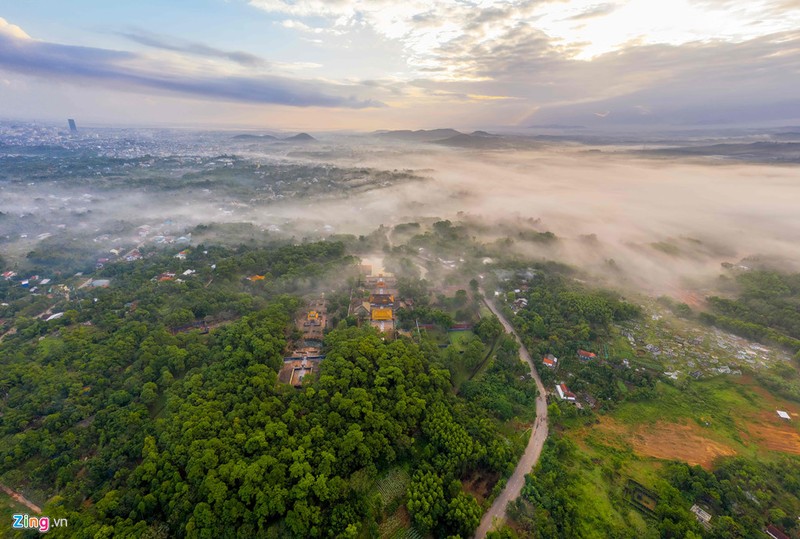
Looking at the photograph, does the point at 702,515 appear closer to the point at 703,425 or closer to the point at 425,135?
the point at 703,425

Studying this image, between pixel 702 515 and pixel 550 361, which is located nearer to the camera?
pixel 702 515

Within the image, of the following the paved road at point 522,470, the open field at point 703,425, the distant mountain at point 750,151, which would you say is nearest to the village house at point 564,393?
the paved road at point 522,470

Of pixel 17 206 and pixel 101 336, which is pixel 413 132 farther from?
pixel 101 336

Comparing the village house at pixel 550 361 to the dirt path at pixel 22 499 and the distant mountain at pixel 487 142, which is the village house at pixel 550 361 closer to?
the dirt path at pixel 22 499

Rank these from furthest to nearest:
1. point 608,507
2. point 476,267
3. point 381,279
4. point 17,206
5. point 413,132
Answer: point 413,132 → point 17,206 → point 476,267 → point 381,279 → point 608,507

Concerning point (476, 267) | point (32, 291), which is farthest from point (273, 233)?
point (476, 267)

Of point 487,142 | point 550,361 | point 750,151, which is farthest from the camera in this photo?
point 487,142

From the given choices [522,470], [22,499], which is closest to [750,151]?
[522,470]

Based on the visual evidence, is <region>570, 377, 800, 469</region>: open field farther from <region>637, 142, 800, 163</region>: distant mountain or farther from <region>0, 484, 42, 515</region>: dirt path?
<region>637, 142, 800, 163</region>: distant mountain
